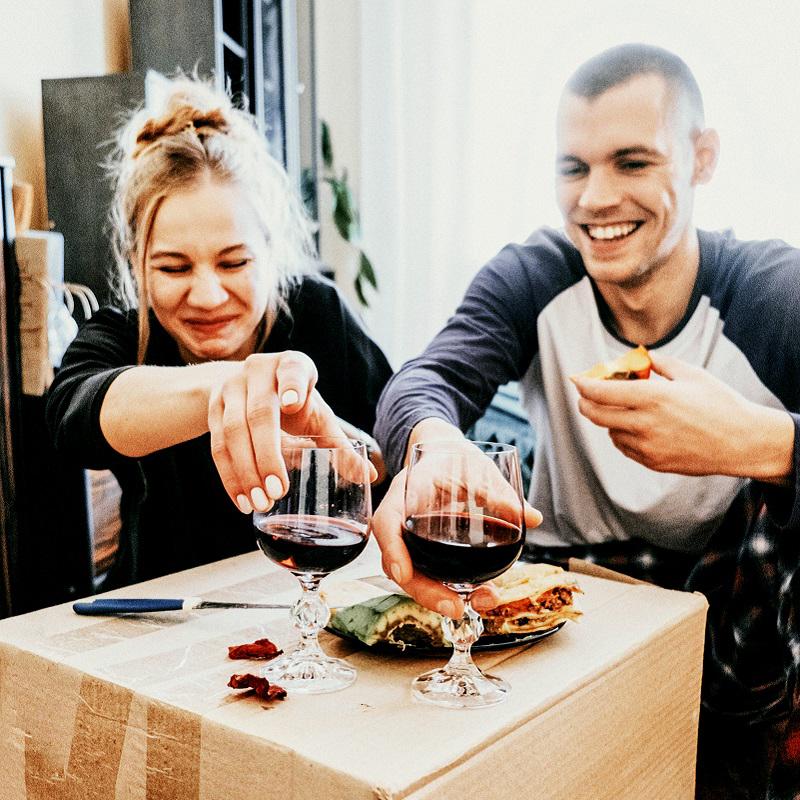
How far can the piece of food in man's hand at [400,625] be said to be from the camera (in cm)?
82

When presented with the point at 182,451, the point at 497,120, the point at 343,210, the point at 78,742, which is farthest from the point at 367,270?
the point at 78,742

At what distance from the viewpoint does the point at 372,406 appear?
1664 mm

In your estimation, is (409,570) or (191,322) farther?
(191,322)

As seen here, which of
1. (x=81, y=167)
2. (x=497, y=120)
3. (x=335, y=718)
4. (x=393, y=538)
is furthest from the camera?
(x=497, y=120)

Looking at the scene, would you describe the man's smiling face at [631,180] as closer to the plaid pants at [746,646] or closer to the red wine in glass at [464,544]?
the plaid pants at [746,646]

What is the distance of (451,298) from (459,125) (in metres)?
0.59

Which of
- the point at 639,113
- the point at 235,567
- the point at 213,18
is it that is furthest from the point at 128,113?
the point at 235,567

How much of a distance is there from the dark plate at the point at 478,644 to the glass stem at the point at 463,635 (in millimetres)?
68

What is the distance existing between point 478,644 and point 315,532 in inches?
7.7

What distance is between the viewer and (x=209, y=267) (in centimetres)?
146

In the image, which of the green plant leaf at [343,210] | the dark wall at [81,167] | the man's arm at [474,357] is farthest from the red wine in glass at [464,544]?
the green plant leaf at [343,210]

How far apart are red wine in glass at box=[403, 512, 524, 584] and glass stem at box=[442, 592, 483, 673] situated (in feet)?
0.11

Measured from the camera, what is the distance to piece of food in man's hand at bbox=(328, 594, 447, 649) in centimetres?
82

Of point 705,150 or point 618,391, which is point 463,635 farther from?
point 705,150
